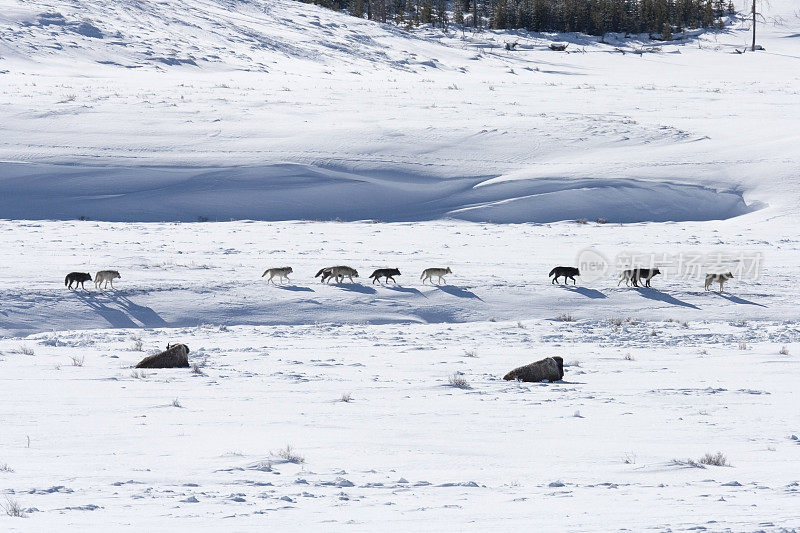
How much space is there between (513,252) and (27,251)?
11405 millimetres

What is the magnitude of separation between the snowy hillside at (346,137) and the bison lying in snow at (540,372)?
14.9 m

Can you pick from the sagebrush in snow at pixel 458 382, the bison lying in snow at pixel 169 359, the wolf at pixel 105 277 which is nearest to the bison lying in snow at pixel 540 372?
the sagebrush in snow at pixel 458 382

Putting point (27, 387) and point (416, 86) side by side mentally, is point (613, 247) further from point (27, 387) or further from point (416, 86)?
point (416, 86)

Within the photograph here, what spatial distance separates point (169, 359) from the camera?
11.5m

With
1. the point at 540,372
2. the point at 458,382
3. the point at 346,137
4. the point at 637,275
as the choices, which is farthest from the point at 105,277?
the point at 346,137

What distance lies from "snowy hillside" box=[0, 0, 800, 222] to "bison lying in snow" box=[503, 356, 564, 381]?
14950 mm

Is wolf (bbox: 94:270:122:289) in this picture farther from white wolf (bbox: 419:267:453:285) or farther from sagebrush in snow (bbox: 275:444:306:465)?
sagebrush in snow (bbox: 275:444:306:465)

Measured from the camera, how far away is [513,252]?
832 inches

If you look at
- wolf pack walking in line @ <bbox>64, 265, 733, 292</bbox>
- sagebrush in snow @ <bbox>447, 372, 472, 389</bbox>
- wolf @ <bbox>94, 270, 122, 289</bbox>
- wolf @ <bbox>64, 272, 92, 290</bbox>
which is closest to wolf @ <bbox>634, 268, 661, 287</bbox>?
wolf pack walking in line @ <bbox>64, 265, 733, 292</bbox>

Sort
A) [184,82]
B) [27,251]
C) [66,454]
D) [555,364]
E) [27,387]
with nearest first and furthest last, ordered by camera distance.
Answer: [66,454] → [27,387] → [555,364] → [27,251] → [184,82]

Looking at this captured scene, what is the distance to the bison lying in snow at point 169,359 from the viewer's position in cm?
1137

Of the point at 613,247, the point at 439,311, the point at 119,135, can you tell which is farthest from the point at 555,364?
the point at 119,135

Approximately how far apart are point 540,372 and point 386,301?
21.5 feet

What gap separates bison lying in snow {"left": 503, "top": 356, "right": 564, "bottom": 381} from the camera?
10750 mm
